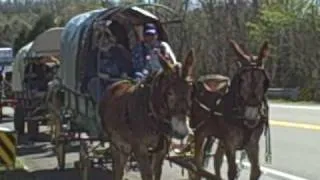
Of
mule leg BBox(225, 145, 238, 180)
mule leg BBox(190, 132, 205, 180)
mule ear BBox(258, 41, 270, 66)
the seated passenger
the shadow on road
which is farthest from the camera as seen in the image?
the shadow on road

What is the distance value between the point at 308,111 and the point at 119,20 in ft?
63.0

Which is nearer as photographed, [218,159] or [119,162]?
[119,162]

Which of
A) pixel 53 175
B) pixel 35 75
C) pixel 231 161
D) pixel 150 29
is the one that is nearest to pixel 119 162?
pixel 231 161

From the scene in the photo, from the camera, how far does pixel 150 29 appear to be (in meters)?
13.8

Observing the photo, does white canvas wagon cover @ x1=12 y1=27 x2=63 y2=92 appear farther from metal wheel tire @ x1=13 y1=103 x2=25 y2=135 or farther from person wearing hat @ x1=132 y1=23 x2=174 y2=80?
person wearing hat @ x1=132 y1=23 x2=174 y2=80

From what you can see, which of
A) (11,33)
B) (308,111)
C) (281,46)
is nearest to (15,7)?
(11,33)

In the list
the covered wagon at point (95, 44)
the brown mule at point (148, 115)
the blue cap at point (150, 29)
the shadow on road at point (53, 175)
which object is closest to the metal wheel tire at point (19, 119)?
the shadow on road at point (53, 175)

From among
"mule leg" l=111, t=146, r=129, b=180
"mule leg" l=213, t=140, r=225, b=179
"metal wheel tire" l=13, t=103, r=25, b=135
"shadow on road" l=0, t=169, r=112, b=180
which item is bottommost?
"metal wheel tire" l=13, t=103, r=25, b=135

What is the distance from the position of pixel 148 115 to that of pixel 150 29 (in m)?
3.99

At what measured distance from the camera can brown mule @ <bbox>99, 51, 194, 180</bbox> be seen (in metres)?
9.27

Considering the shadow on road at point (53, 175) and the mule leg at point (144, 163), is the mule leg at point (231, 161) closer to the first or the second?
the mule leg at point (144, 163)

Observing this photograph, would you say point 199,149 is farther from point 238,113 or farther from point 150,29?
point 150,29

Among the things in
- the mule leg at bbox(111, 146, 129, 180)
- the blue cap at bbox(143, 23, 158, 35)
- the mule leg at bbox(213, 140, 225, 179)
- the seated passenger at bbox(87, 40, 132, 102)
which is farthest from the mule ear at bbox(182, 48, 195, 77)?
the seated passenger at bbox(87, 40, 132, 102)

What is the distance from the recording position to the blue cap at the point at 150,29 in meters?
13.0
